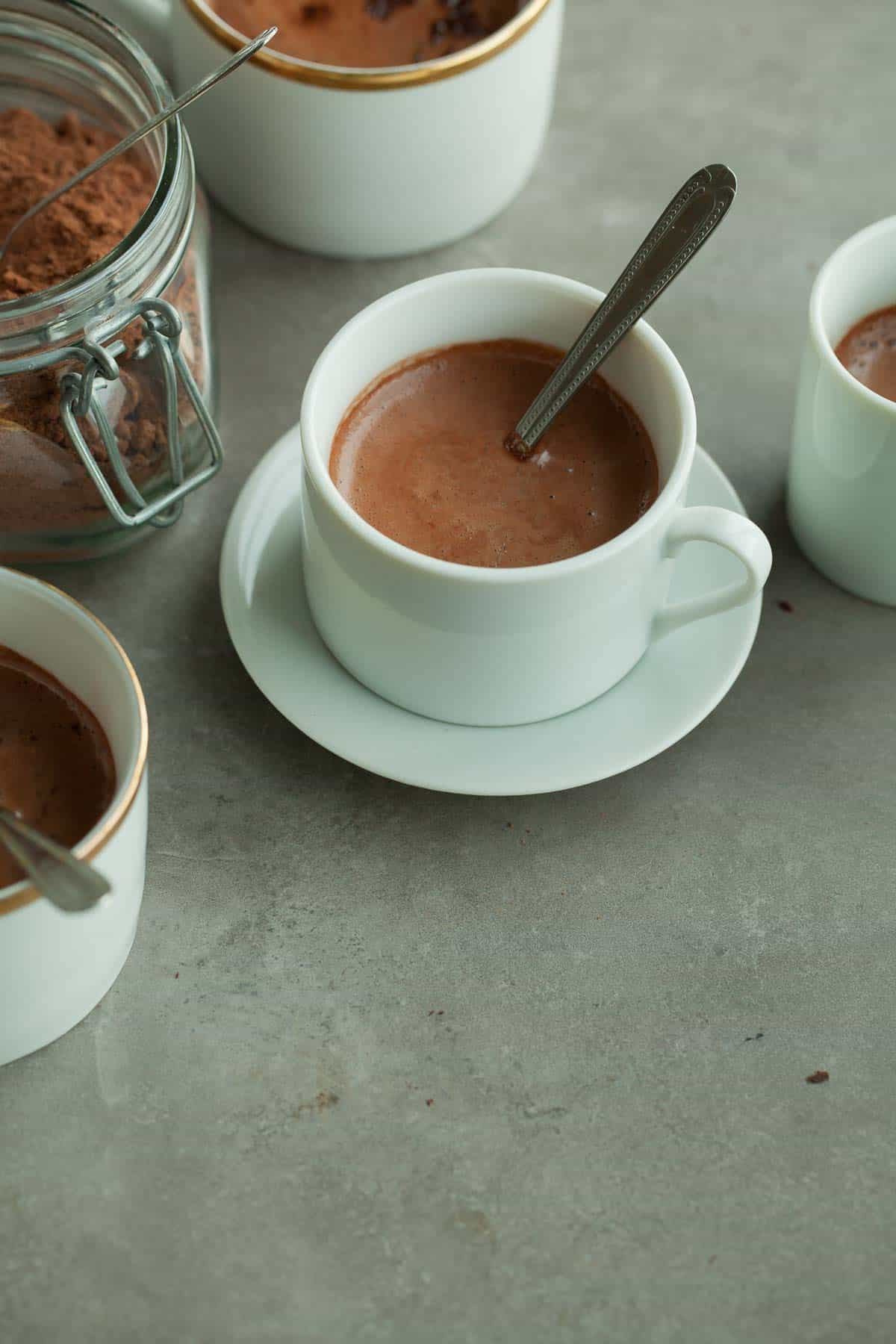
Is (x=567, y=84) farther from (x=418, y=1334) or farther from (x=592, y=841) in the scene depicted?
(x=418, y=1334)

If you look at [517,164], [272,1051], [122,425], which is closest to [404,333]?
[122,425]

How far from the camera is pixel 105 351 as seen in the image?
3.31 feet

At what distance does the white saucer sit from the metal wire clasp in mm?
59

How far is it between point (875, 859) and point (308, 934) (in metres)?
0.45

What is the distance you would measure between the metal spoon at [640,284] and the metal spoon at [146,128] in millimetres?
311

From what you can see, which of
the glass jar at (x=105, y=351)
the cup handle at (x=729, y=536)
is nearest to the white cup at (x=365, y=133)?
the glass jar at (x=105, y=351)

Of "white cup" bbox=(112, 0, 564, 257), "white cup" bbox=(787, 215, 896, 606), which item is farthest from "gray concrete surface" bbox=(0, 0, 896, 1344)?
"white cup" bbox=(112, 0, 564, 257)

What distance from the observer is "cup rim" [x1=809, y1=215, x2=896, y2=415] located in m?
1.06

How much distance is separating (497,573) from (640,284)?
25 cm

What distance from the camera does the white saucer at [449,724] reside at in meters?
1.04

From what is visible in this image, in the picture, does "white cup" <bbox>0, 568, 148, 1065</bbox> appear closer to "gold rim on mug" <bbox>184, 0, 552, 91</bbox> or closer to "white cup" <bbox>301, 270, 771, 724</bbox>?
"white cup" <bbox>301, 270, 771, 724</bbox>

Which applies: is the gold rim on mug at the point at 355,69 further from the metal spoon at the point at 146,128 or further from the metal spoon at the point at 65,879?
the metal spoon at the point at 65,879

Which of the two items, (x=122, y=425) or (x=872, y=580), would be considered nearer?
(x=122, y=425)

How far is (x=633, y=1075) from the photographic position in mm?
1016
